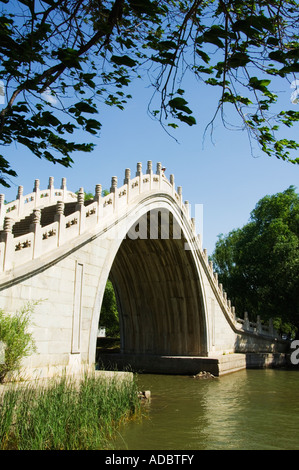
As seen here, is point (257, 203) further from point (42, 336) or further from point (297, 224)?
point (42, 336)

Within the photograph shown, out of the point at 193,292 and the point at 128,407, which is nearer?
the point at 128,407

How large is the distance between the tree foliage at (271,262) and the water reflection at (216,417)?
899cm

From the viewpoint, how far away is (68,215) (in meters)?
13.0

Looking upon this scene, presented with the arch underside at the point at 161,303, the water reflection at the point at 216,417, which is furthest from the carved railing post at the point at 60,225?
the arch underside at the point at 161,303

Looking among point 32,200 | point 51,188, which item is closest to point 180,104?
point 32,200

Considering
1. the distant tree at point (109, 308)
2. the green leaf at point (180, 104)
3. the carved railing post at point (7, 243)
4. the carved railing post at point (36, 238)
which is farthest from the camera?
the distant tree at point (109, 308)

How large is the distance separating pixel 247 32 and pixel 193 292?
20311 millimetres

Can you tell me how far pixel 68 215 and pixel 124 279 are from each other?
1118 centimetres

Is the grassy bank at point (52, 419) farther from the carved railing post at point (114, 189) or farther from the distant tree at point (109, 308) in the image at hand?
the distant tree at point (109, 308)

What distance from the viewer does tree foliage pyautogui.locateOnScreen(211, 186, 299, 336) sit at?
2614cm

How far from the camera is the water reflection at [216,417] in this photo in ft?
25.7

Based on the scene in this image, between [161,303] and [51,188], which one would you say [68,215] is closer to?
[51,188]
